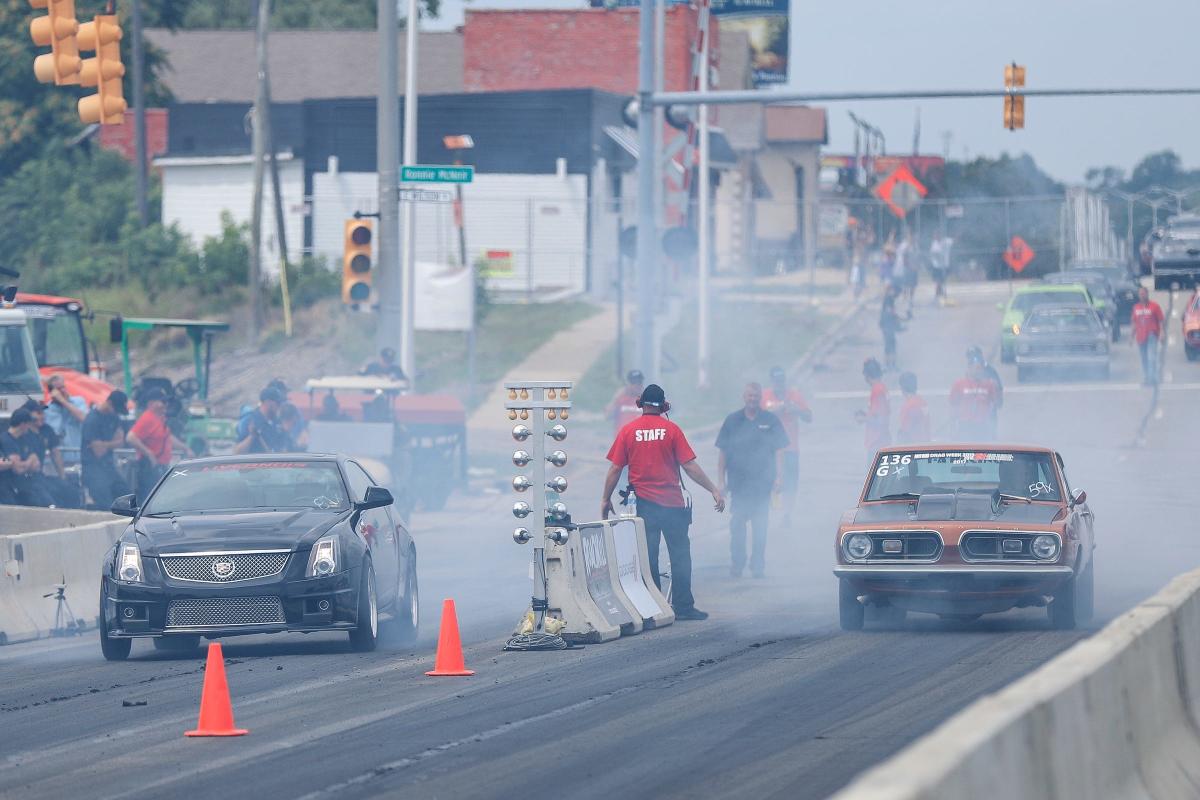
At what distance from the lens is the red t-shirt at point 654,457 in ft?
48.8

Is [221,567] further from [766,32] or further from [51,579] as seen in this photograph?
[766,32]

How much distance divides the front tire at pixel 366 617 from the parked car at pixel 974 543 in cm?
330

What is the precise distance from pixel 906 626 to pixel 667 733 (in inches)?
215

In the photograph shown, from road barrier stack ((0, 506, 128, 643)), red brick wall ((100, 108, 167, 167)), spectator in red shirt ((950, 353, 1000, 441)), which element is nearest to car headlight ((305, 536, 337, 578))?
road barrier stack ((0, 506, 128, 643))

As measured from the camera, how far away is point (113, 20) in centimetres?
1856

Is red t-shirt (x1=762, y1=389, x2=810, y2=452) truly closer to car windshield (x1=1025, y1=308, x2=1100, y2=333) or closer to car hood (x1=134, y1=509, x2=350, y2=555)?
car hood (x1=134, y1=509, x2=350, y2=555)

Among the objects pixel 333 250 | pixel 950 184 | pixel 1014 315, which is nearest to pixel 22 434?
pixel 1014 315

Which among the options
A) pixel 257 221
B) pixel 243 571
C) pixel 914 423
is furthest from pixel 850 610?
pixel 257 221

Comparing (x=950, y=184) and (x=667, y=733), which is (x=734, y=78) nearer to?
(x=950, y=184)

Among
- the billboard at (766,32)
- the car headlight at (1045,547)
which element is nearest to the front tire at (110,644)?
the car headlight at (1045,547)

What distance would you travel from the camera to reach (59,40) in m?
17.9

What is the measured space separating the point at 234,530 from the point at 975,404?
39.0 ft

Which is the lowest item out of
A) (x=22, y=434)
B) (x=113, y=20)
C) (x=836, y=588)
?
(x=836, y=588)

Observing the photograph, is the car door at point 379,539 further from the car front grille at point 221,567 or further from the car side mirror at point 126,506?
the car side mirror at point 126,506
